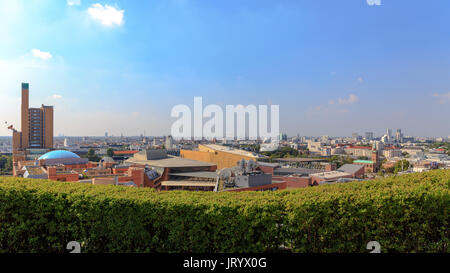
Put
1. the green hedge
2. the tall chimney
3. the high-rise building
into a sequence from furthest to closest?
the high-rise building < the tall chimney < the green hedge

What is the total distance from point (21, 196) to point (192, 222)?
11.3 feet

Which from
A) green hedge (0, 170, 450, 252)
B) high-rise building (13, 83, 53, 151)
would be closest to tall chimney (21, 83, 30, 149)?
high-rise building (13, 83, 53, 151)

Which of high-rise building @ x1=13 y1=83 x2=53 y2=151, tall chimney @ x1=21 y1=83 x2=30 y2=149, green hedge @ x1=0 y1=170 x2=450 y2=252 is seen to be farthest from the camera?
high-rise building @ x1=13 y1=83 x2=53 y2=151

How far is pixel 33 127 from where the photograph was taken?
59.6 meters

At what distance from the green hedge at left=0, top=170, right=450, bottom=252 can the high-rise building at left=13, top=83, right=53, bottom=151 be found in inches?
2673

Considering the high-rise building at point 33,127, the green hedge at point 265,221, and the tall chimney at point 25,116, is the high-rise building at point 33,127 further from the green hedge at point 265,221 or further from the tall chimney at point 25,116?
the green hedge at point 265,221

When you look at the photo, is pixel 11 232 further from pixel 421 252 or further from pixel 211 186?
pixel 211 186

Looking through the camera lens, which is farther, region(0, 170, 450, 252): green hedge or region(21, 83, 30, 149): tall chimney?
region(21, 83, 30, 149): tall chimney

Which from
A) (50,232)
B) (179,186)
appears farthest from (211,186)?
(50,232)

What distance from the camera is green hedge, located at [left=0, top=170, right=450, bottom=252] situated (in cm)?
425

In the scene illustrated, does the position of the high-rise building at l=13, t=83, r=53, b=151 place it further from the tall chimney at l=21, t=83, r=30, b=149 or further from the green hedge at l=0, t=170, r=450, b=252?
the green hedge at l=0, t=170, r=450, b=252

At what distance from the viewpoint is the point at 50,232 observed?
4809 millimetres

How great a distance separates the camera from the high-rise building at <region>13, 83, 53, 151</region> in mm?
58188

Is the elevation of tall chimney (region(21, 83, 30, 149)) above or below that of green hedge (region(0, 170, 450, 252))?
above
